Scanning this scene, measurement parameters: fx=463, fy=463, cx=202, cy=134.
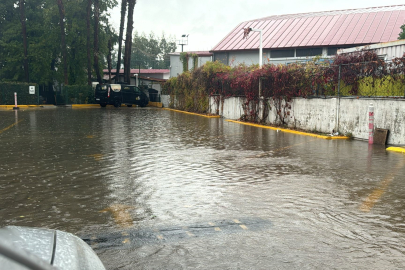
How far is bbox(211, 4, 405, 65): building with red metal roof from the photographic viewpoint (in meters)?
39.3

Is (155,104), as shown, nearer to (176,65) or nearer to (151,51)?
(176,65)

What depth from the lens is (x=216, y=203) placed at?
641 cm

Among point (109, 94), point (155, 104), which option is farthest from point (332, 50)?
point (109, 94)

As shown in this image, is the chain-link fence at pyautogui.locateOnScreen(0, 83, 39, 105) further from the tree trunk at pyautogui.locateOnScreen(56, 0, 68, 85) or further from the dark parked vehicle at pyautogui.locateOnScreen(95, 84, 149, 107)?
the dark parked vehicle at pyautogui.locateOnScreen(95, 84, 149, 107)

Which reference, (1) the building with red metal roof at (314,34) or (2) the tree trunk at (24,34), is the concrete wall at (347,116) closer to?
(1) the building with red metal roof at (314,34)

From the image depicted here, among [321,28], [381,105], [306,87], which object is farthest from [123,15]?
[381,105]

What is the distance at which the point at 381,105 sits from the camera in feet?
46.4

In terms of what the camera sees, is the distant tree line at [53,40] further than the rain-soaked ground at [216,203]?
Yes

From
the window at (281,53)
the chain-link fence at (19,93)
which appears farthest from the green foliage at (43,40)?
the window at (281,53)

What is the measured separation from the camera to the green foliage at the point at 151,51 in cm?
13612

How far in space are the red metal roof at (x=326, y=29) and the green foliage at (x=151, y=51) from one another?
287 feet

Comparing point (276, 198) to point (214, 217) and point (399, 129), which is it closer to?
point (214, 217)

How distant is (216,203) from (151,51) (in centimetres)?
13857

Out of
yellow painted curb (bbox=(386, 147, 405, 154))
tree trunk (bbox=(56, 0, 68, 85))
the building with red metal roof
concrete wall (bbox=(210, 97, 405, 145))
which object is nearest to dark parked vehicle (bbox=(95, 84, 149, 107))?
tree trunk (bbox=(56, 0, 68, 85))
